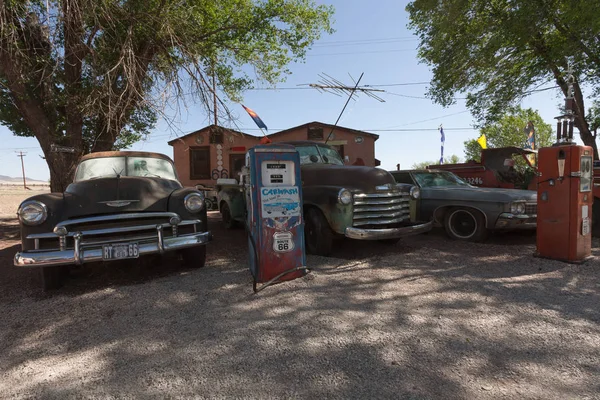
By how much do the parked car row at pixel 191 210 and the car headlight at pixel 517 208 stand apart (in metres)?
0.02

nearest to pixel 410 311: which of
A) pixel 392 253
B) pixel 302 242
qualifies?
pixel 302 242

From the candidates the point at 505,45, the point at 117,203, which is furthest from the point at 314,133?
the point at 117,203

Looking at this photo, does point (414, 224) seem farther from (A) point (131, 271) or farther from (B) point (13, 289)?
(B) point (13, 289)

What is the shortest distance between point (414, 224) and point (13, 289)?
558cm

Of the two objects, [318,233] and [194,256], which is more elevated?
[318,233]

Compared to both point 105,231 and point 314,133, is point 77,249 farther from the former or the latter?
point 314,133

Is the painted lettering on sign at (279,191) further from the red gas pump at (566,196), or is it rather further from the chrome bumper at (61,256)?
the red gas pump at (566,196)

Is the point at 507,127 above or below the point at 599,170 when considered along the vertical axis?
above

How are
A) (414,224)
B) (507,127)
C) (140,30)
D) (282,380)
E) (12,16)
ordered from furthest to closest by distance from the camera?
(507,127)
(140,30)
(12,16)
(414,224)
(282,380)

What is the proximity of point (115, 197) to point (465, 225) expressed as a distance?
5.99m

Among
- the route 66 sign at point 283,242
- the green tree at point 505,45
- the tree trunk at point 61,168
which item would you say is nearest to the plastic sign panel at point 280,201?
the route 66 sign at point 283,242

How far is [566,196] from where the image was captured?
4.97m

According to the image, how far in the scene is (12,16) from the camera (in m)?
6.35

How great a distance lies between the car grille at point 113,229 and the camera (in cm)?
387
